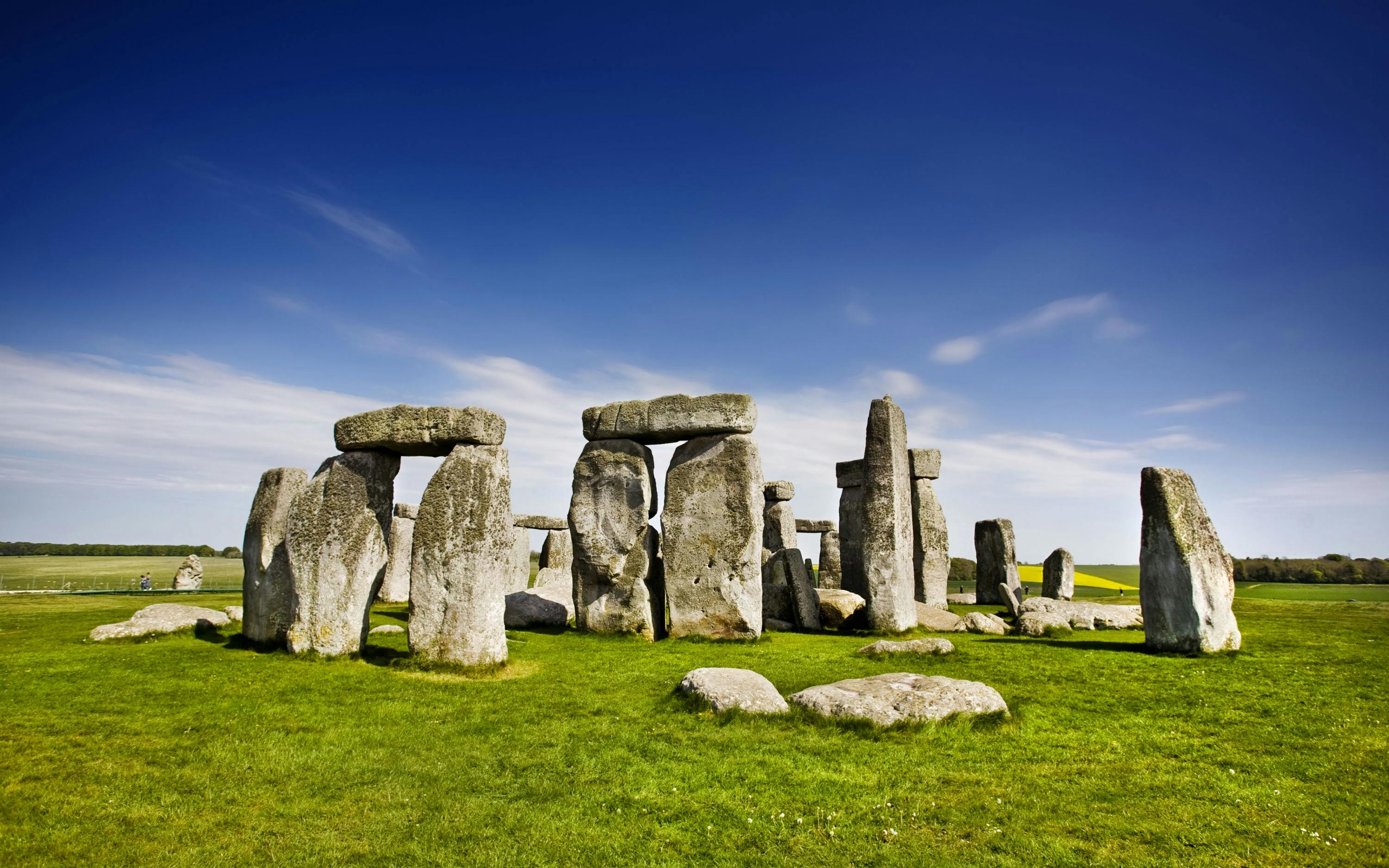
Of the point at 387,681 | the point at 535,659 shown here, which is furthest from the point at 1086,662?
the point at 387,681

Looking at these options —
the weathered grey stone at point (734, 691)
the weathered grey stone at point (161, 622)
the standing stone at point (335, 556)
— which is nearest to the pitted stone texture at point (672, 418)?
the standing stone at point (335, 556)

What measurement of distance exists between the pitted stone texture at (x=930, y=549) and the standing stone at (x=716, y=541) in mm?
8170

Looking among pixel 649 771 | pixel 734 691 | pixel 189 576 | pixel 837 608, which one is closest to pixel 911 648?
pixel 837 608

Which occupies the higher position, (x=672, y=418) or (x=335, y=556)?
(x=672, y=418)

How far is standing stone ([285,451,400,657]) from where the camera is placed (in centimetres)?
991

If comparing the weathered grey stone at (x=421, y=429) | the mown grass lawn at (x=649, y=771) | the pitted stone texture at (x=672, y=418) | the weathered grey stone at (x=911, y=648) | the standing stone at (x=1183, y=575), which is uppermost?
the pitted stone texture at (x=672, y=418)

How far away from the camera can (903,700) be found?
693 centimetres

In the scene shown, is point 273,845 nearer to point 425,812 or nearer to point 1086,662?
point 425,812

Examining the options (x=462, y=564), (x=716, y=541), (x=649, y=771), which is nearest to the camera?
(x=649, y=771)

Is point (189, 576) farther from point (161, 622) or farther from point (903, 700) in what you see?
point (903, 700)

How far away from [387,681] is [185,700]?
2.01m

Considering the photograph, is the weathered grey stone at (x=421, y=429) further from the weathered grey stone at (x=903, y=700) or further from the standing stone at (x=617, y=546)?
the weathered grey stone at (x=903, y=700)

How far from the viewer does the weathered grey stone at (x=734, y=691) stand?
703 centimetres

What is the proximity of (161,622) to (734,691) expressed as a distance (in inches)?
414
